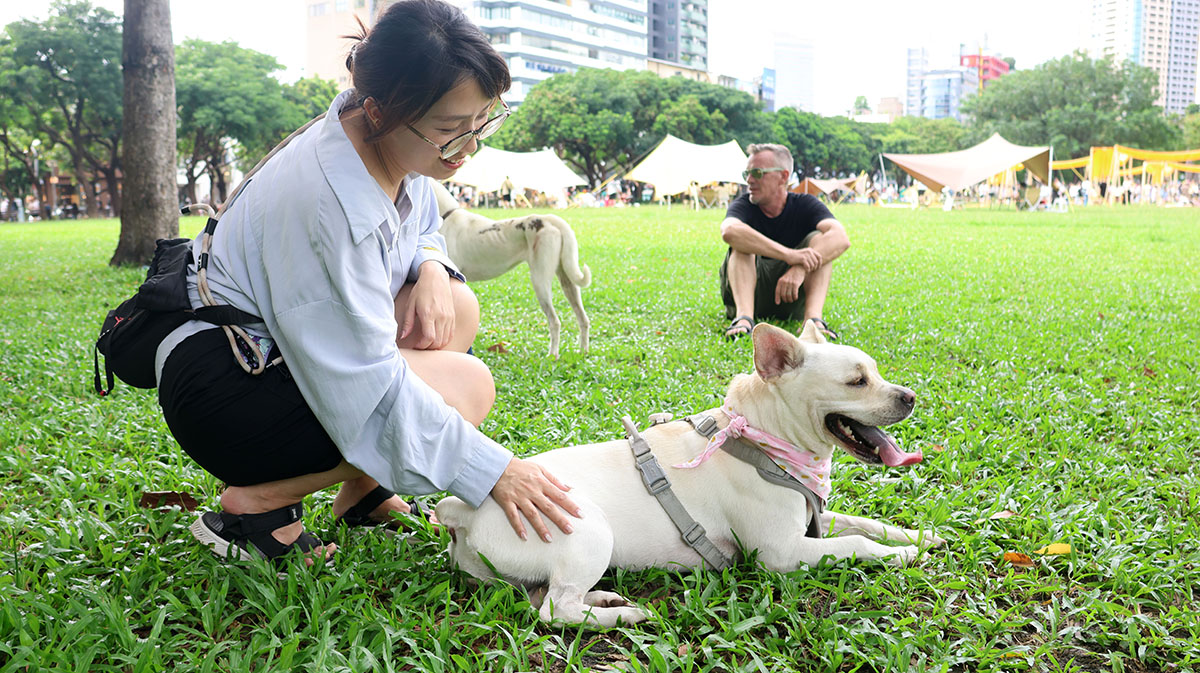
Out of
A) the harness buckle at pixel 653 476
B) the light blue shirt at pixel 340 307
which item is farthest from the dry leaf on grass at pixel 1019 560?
the light blue shirt at pixel 340 307

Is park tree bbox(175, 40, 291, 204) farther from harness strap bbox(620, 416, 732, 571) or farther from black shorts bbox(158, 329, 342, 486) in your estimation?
harness strap bbox(620, 416, 732, 571)

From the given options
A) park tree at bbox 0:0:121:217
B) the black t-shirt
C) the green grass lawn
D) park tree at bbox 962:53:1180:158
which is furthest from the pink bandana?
park tree at bbox 962:53:1180:158

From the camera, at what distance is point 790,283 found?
5.67 metres

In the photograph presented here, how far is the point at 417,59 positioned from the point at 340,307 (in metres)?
0.61

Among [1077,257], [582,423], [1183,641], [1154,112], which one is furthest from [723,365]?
[1154,112]

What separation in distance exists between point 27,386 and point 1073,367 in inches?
227

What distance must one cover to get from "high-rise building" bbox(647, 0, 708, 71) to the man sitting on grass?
424ft

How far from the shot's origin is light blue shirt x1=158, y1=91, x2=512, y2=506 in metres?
1.97

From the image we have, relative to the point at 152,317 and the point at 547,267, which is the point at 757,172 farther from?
the point at 152,317

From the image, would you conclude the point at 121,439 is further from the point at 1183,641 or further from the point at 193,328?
the point at 1183,641

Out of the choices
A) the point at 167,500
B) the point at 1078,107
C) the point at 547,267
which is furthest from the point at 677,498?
the point at 1078,107

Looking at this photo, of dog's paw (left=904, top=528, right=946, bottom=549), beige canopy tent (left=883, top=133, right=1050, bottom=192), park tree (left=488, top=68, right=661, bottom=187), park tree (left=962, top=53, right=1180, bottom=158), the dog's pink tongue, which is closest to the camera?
the dog's pink tongue

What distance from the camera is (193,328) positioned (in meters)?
2.13

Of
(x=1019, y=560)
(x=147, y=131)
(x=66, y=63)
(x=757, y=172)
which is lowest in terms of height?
(x=1019, y=560)
